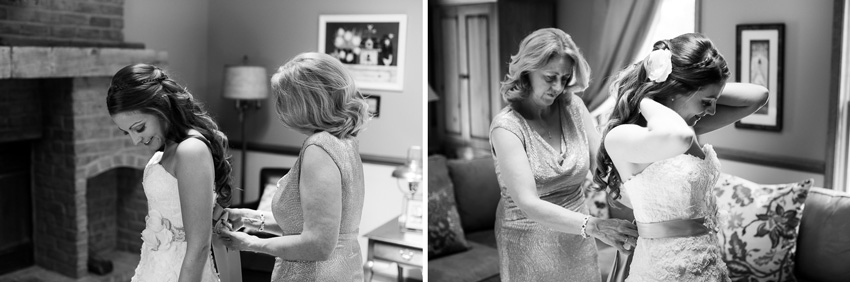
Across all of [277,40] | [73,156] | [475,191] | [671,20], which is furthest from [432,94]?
[73,156]

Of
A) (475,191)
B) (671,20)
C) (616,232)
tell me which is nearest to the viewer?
(616,232)

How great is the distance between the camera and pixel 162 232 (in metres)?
1.95

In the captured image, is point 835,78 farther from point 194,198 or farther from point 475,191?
point 194,198

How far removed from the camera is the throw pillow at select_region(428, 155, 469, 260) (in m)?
2.83

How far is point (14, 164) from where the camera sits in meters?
4.05

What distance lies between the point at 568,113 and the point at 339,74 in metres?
0.63

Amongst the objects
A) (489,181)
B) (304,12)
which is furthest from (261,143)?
(489,181)

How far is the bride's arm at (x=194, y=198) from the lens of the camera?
1840 millimetres

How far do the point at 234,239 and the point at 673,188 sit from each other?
1.07 meters

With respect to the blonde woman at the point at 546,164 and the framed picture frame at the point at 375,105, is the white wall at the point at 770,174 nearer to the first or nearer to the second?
the blonde woman at the point at 546,164

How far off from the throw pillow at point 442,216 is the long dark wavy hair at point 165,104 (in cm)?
Result: 100

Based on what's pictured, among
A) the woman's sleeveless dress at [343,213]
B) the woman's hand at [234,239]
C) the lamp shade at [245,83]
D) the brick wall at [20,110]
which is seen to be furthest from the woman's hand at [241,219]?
the brick wall at [20,110]

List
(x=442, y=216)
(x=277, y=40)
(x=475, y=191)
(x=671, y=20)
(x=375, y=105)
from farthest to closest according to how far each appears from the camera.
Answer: (x=375, y=105) < (x=277, y=40) < (x=442, y=216) < (x=475, y=191) < (x=671, y=20)

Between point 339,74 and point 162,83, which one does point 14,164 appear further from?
point 339,74
